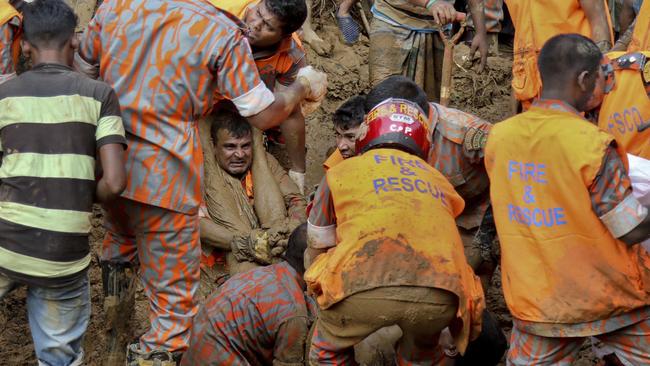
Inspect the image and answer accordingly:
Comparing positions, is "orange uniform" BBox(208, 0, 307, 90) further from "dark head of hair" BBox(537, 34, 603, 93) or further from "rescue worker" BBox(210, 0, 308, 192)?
"dark head of hair" BBox(537, 34, 603, 93)

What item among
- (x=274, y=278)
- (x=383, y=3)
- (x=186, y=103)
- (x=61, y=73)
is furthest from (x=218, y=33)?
(x=383, y=3)

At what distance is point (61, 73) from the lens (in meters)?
3.97

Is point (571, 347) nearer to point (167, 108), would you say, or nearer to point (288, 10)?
point (167, 108)

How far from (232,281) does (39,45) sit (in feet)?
4.97

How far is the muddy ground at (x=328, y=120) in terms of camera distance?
5617mm

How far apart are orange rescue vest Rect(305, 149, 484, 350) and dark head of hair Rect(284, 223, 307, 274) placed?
0.72 m

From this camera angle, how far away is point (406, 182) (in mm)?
3908

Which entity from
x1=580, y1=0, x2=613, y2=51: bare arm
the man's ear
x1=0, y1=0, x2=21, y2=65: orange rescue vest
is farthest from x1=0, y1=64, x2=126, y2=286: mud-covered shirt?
x1=580, y1=0, x2=613, y2=51: bare arm

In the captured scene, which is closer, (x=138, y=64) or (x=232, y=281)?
(x=138, y=64)

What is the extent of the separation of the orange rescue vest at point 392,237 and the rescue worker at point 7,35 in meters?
1.76

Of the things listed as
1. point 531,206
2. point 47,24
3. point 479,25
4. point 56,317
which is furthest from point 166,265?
point 479,25

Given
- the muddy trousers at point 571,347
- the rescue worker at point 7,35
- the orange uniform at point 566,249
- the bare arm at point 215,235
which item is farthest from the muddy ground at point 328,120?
the orange uniform at point 566,249

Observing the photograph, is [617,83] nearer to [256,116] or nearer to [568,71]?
[568,71]

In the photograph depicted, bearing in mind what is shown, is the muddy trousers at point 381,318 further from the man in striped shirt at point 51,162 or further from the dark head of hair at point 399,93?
the dark head of hair at point 399,93
